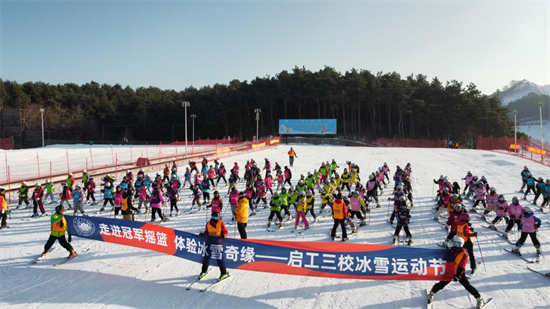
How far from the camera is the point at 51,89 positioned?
79750 millimetres

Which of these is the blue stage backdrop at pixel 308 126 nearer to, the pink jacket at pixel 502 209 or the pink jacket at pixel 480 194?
the pink jacket at pixel 480 194

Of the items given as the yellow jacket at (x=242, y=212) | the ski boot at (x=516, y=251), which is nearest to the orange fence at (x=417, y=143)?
the ski boot at (x=516, y=251)

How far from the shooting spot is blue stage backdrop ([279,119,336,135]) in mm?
56062

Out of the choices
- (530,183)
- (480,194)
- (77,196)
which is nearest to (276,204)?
(77,196)

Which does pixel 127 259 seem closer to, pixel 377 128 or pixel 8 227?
pixel 8 227

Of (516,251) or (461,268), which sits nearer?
(461,268)

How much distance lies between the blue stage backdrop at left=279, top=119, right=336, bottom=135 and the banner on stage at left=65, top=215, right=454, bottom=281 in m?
50.1

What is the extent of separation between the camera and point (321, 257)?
6668mm

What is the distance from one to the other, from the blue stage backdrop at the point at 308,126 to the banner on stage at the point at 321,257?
5008cm

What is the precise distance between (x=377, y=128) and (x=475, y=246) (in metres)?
59.8

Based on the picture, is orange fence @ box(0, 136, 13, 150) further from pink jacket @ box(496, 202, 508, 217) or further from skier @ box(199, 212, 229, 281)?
pink jacket @ box(496, 202, 508, 217)

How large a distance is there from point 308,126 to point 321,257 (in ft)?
168

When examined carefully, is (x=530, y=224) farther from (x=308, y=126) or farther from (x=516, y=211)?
(x=308, y=126)

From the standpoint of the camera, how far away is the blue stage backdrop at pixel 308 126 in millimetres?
56062
